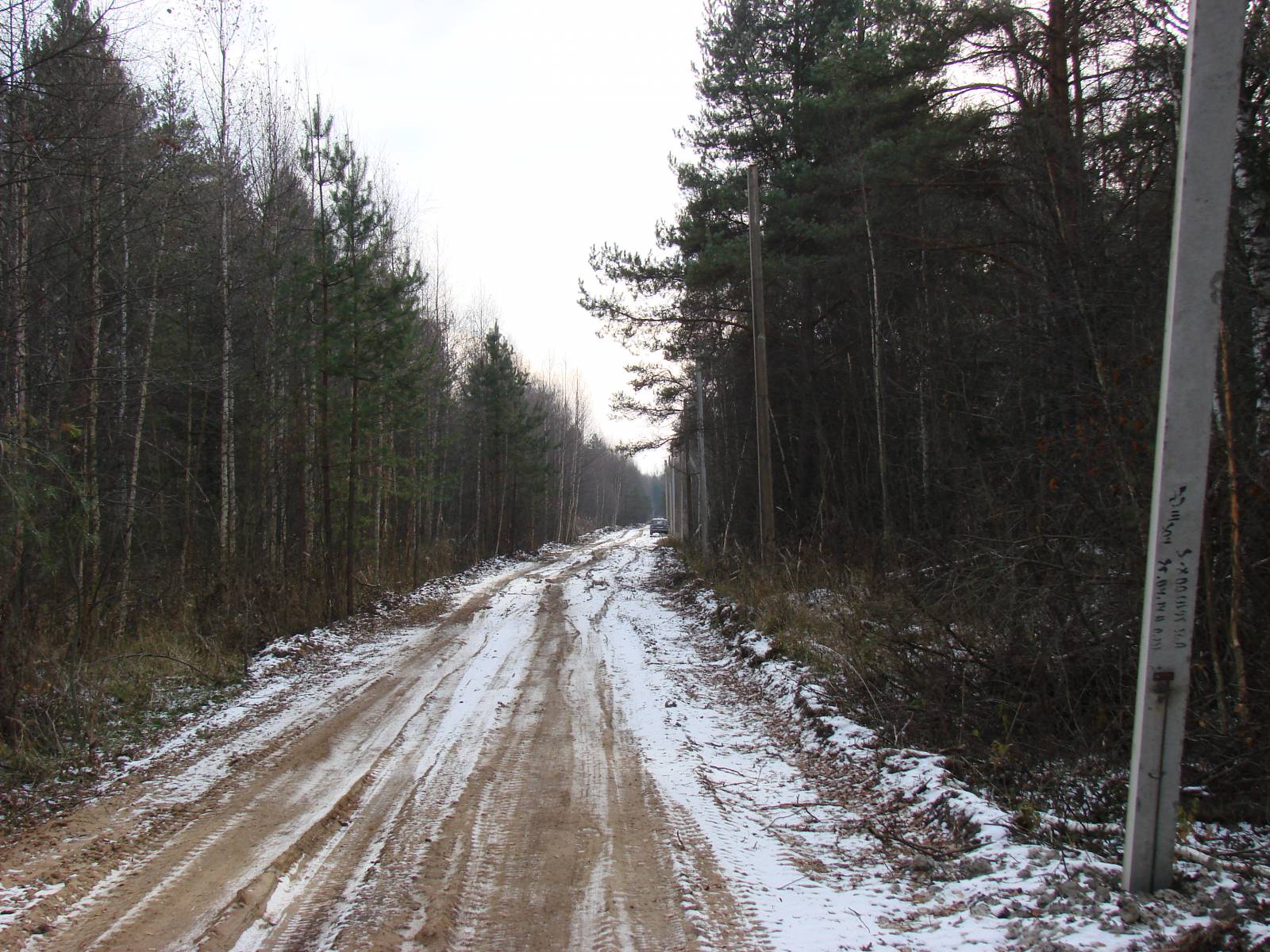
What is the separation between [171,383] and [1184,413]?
7.72 m

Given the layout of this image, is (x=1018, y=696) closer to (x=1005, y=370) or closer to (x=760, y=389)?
(x=1005, y=370)

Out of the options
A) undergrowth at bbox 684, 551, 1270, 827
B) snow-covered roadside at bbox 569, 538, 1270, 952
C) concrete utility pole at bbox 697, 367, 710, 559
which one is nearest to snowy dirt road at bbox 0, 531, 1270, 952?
snow-covered roadside at bbox 569, 538, 1270, 952

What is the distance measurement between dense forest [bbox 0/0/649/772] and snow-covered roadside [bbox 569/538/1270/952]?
482 cm

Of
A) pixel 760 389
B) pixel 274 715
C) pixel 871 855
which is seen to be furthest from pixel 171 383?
pixel 760 389

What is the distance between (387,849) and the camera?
3.62 m

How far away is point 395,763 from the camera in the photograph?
497 centimetres

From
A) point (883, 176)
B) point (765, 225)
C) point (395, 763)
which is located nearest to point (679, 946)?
point (395, 763)

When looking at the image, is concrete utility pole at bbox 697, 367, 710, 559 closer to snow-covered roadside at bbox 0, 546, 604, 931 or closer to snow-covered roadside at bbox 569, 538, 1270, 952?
snow-covered roadside at bbox 0, 546, 604, 931

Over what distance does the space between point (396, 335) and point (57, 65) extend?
796 cm

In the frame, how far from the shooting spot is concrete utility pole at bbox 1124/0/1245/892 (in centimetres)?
244

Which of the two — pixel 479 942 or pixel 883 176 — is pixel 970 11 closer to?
pixel 883 176

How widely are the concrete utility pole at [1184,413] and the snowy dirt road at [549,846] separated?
0.54 metres

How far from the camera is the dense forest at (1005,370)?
389 cm

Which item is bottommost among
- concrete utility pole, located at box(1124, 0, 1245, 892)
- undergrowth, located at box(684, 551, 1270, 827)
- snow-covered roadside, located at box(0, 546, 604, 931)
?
snow-covered roadside, located at box(0, 546, 604, 931)
